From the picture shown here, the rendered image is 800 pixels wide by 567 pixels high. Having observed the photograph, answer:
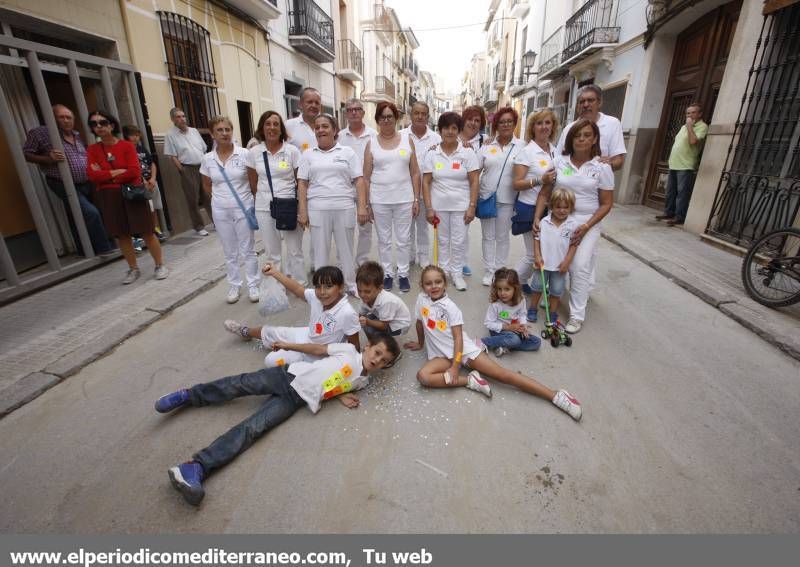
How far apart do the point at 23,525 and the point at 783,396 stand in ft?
15.1

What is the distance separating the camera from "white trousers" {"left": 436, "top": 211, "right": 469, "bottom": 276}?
459cm

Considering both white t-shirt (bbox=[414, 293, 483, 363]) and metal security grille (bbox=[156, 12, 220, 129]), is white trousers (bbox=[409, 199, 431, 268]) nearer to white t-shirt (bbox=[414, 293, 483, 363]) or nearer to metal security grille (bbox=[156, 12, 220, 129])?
white t-shirt (bbox=[414, 293, 483, 363])

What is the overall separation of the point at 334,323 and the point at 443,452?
1.16 metres

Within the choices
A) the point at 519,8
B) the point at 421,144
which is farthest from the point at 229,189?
the point at 519,8

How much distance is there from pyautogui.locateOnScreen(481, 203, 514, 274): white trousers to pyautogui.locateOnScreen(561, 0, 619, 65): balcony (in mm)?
9323

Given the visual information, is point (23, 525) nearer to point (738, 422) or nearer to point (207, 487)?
point (207, 487)

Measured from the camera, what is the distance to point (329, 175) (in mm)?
4012

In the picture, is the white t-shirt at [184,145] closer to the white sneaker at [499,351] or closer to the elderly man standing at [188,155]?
the elderly man standing at [188,155]

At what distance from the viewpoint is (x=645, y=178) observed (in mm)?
9383

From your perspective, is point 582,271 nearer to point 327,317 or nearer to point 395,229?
point 395,229

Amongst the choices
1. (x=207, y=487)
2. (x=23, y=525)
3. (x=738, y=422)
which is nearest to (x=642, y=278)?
(x=738, y=422)

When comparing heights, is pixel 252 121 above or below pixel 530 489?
above

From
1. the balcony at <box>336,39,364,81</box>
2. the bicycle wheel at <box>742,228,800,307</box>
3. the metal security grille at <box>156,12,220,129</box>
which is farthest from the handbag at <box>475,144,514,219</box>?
the balcony at <box>336,39,364,81</box>

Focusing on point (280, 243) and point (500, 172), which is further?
point (280, 243)
